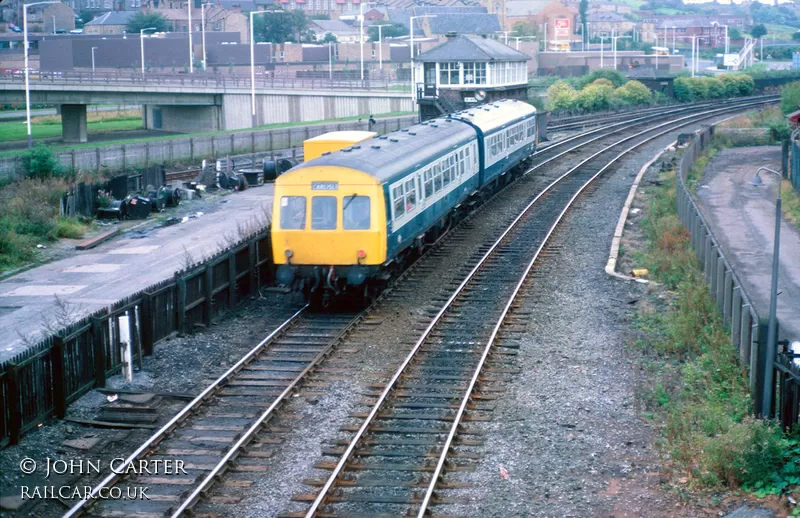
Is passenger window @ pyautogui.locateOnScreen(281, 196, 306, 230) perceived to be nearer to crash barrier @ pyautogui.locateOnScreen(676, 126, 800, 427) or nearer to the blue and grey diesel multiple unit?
the blue and grey diesel multiple unit

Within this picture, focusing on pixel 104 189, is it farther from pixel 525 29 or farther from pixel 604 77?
pixel 525 29

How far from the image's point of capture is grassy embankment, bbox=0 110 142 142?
6538 cm

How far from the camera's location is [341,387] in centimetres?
1487

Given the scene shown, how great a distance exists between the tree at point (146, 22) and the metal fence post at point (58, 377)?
117 metres

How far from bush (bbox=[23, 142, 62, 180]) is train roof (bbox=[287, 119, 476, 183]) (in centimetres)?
1601

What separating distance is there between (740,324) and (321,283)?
7805 mm

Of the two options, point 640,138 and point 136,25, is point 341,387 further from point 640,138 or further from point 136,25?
point 136,25

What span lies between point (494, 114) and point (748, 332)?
2102 centimetres

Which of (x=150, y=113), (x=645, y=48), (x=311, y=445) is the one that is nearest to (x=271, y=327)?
(x=311, y=445)

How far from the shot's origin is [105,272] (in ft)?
81.0

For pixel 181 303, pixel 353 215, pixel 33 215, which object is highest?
pixel 353 215

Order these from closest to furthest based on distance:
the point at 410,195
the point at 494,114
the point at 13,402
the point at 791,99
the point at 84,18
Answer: the point at 13,402 < the point at 410,195 < the point at 494,114 < the point at 791,99 < the point at 84,18

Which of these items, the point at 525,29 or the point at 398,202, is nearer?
the point at 398,202

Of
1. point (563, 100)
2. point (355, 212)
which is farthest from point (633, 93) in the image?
point (355, 212)
